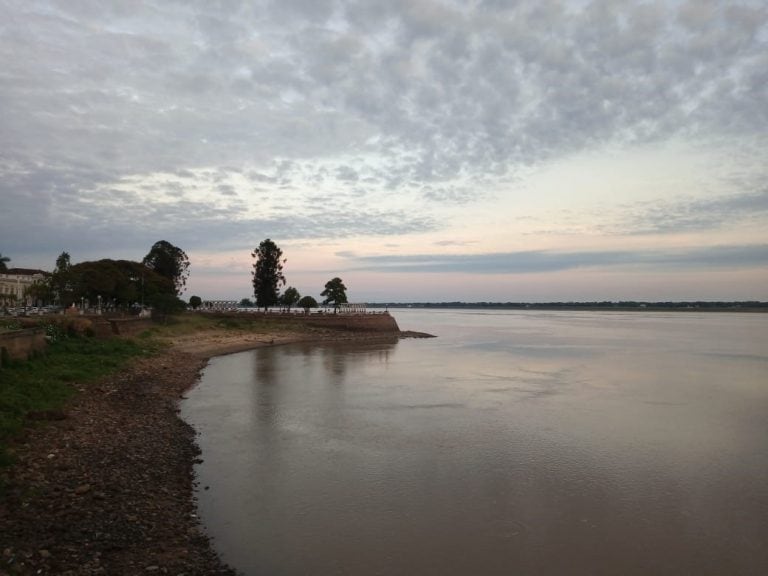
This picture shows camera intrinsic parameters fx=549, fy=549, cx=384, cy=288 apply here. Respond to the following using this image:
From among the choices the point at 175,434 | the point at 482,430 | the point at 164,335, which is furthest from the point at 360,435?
the point at 164,335

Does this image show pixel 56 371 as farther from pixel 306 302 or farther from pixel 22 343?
pixel 306 302

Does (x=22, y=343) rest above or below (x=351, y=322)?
above

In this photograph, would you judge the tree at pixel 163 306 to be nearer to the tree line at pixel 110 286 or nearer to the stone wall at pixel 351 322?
the tree line at pixel 110 286

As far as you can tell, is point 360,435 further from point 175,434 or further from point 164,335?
point 164,335

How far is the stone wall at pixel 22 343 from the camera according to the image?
1642 centimetres

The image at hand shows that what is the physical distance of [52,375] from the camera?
17.6 meters

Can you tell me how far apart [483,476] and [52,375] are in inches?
548

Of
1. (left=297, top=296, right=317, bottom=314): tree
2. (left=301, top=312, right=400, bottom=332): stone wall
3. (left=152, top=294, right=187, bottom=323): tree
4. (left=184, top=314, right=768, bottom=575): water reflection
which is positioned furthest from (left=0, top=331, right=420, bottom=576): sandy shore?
(left=297, top=296, right=317, bottom=314): tree

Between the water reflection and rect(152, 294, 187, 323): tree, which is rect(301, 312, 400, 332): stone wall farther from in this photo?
the water reflection

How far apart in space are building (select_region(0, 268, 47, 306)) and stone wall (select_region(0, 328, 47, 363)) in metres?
65.9

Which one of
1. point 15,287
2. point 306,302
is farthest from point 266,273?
point 15,287

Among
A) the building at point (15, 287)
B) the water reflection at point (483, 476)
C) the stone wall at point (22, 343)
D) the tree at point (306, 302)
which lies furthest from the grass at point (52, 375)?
the building at point (15, 287)

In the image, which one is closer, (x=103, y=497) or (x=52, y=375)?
(x=103, y=497)

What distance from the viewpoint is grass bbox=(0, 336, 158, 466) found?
489 inches
